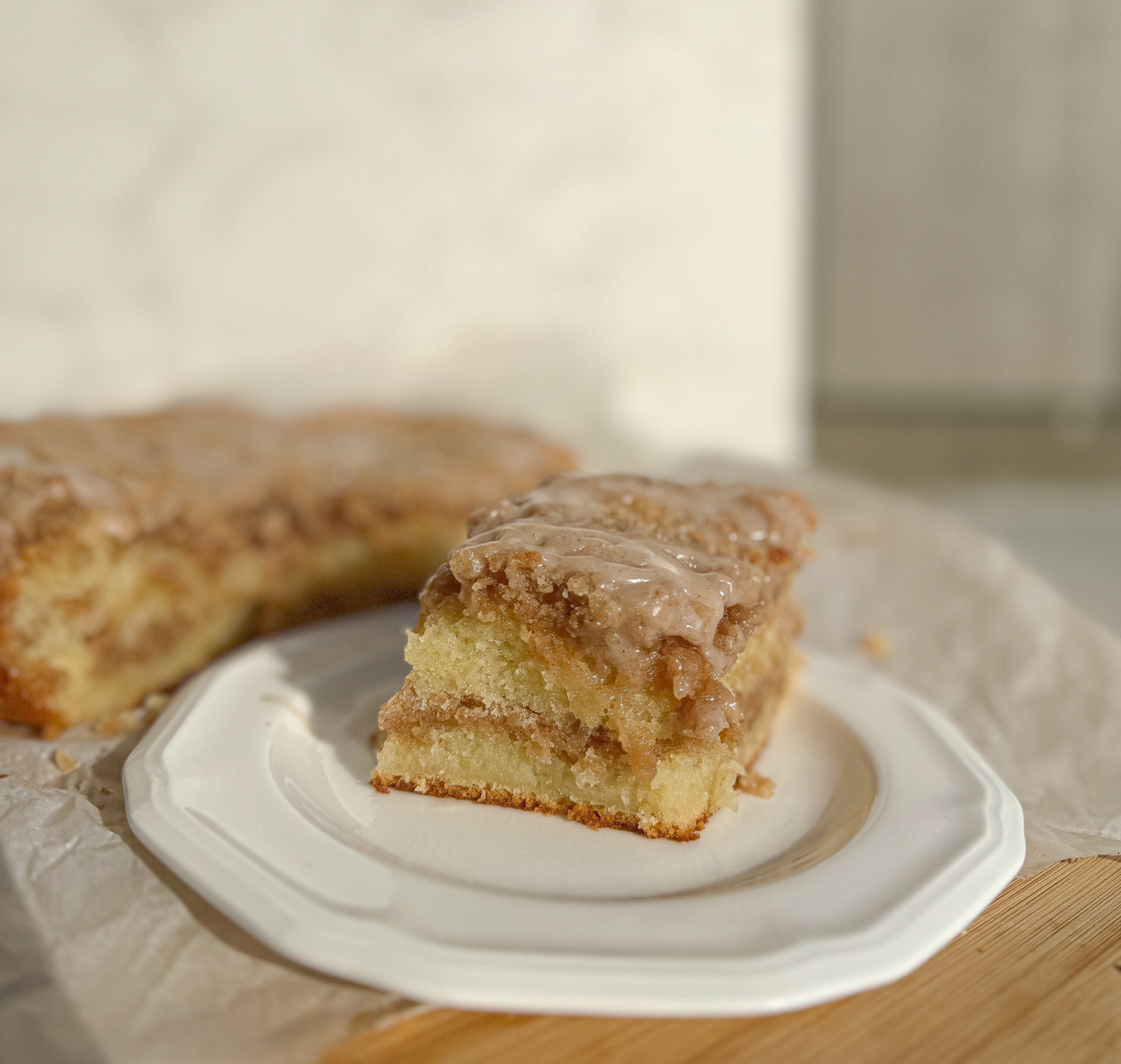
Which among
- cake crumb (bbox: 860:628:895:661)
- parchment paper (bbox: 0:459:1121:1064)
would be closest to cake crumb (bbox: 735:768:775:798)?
parchment paper (bbox: 0:459:1121:1064)

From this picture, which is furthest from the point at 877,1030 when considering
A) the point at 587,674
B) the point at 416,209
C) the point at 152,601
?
the point at 416,209

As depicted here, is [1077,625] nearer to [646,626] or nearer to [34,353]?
[646,626]

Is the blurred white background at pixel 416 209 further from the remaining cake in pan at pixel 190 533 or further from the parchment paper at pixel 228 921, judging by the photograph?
the parchment paper at pixel 228 921

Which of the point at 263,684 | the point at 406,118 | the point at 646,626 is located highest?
the point at 406,118

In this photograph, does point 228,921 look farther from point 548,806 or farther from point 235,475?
point 235,475

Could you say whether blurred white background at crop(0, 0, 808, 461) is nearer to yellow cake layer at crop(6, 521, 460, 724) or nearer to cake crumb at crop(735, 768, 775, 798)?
yellow cake layer at crop(6, 521, 460, 724)

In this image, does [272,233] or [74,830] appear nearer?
[74,830]

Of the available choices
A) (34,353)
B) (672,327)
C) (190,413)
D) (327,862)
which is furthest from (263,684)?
(672,327)

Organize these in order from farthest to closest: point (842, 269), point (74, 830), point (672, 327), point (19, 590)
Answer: point (842, 269)
point (672, 327)
point (19, 590)
point (74, 830)
